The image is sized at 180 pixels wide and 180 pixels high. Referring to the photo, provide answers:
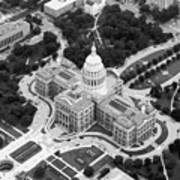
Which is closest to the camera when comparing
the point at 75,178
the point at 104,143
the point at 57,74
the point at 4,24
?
the point at 75,178

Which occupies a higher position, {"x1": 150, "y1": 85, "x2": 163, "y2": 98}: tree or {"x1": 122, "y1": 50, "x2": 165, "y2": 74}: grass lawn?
{"x1": 150, "y1": 85, "x2": 163, "y2": 98}: tree

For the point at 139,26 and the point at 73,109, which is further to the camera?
the point at 139,26

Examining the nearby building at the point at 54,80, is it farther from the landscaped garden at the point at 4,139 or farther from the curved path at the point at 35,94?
the landscaped garden at the point at 4,139

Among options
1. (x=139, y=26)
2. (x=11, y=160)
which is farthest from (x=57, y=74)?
(x=139, y=26)

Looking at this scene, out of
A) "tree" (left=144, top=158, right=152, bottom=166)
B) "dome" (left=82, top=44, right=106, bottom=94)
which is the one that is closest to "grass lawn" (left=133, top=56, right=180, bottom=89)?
"dome" (left=82, top=44, right=106, bottom=94)

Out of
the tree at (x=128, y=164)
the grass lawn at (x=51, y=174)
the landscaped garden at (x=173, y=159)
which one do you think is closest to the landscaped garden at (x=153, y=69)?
the landscaped garden at (x=173, y=159)

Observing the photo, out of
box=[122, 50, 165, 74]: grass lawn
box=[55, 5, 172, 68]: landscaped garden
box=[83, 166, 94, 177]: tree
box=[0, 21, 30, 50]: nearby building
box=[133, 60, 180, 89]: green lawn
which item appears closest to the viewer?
box=[83, 166, 94, 177]: tree

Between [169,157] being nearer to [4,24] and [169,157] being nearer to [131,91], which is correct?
[131,91]

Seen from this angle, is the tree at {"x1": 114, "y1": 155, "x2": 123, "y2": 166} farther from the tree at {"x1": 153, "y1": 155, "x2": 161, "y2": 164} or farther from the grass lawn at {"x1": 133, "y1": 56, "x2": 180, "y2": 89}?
the grass lawn at {"x1": 133, "y1": 56, "x2": 180, "y2": 89}
